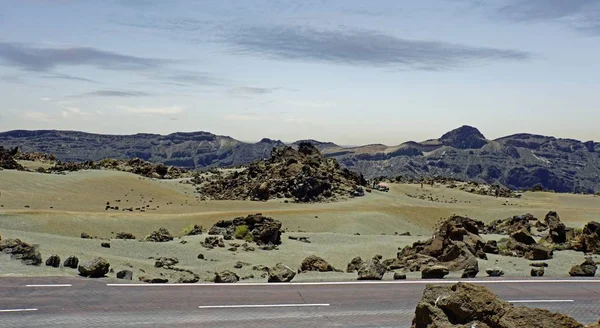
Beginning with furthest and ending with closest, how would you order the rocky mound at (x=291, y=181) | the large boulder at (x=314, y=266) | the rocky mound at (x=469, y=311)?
the rocky mound at (x=291, y=181), the large boulder at (x=314, y=266), the rocky mound at (x=469, y=311)

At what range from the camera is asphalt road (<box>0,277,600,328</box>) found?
14.8m

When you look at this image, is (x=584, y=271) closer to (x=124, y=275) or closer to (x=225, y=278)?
(x=225, y=278)

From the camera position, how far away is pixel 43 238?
28062 millimetres

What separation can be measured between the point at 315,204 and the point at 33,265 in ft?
124

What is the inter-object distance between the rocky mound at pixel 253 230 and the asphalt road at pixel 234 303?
1360 cm

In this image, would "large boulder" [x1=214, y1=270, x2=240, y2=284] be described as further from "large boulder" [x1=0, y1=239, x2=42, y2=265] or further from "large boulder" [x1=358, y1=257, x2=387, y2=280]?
"large boulder" [x1=0, y1=239, x2=42, y2=265]

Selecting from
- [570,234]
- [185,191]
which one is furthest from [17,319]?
[185,191]

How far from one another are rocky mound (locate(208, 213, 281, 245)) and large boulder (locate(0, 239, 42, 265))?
13297mm

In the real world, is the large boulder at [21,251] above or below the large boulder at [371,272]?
above

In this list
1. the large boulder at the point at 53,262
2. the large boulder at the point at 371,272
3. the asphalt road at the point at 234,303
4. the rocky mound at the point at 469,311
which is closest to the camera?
the rocky mound at the point at 469,311

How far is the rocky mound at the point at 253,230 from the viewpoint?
109 ft

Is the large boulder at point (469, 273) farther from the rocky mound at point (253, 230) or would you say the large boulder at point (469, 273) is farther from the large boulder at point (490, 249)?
the rocky mound at point (253, 230)

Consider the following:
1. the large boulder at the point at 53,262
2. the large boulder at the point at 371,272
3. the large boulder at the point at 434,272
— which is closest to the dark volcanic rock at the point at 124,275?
the large boulder at the point at 53,262

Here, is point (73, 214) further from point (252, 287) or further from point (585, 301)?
point (585, 301)
